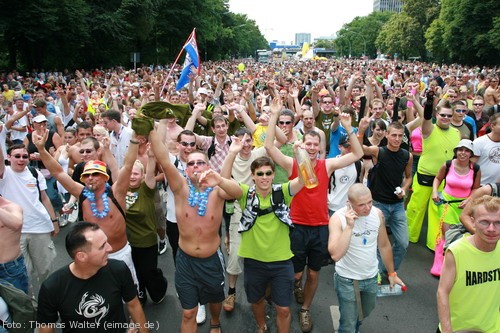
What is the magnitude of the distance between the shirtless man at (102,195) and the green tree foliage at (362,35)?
367ft

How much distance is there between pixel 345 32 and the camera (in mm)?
129750

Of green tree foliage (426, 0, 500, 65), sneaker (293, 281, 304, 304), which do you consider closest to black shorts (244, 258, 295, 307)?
sneaker (293, 281, 304, 304)

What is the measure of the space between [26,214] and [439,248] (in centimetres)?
512

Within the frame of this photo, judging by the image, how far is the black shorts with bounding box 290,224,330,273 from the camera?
4546 millimetres

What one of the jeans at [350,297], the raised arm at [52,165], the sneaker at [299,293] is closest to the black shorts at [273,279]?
the jeans at [350,297]

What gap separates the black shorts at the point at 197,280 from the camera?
3.90m

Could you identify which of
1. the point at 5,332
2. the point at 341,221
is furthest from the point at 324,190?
the point at 5,332

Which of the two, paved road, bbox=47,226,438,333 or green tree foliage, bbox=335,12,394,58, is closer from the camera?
paved road, bbox=47,226,438,333

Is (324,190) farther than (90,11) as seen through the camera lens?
No

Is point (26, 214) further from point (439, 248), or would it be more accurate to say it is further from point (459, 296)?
point (439, 248)

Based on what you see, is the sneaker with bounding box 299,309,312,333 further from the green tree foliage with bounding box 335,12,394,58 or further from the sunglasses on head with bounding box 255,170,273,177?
the green tree foliage with bounding box 335,12,394,58

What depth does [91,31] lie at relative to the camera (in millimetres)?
33812

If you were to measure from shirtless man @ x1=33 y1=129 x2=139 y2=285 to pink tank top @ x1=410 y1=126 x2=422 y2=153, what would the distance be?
4935mm

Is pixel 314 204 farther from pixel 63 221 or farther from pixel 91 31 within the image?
pixel 91 31
